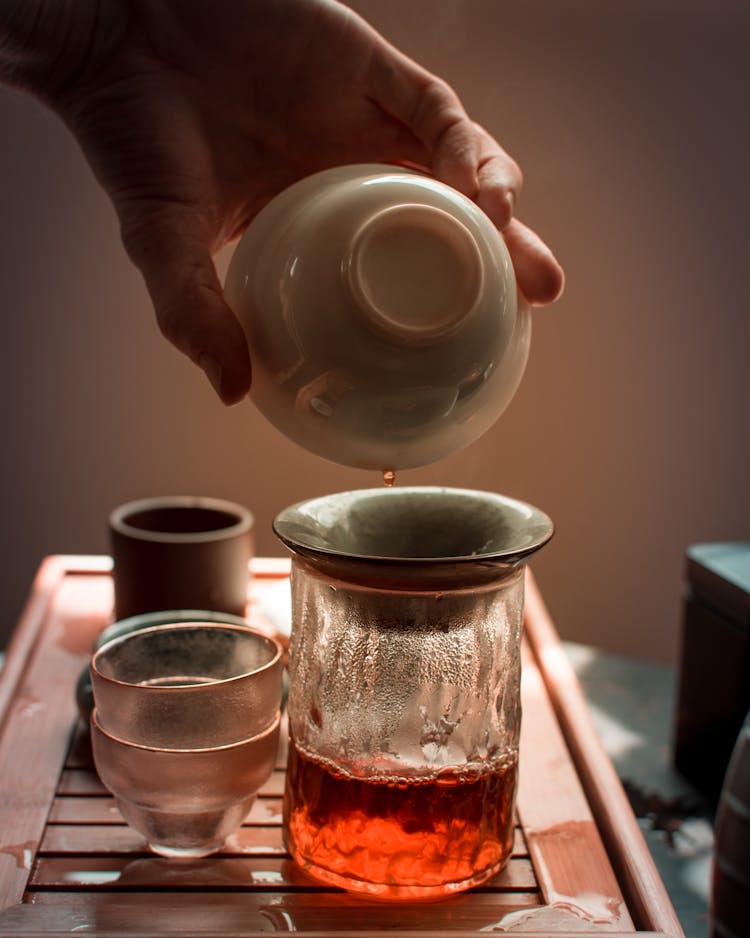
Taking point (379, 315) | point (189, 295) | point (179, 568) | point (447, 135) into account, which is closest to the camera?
point (379, 315)

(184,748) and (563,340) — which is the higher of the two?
(563,340)

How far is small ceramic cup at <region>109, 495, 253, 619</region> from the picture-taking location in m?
0.95

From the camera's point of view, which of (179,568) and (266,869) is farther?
(179,568)

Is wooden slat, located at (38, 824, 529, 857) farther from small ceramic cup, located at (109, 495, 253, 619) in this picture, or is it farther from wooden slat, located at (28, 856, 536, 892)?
small ceramic cup, located at (109, 495, 253, 619)

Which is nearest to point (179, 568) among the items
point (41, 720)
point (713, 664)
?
point (41, 720)

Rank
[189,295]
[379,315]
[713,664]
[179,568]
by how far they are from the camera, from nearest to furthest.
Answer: [379,315] → [189,295] → [179,568] → [713,664]

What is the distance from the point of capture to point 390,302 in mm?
549

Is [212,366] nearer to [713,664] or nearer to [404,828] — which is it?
[404,828]

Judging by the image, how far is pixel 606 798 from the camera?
0.74 meters

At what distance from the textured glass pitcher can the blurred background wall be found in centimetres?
129

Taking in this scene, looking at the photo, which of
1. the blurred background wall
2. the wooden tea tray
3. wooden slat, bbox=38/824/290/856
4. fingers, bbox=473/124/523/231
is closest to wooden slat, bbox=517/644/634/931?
the wooden tea tray

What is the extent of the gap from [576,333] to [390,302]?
143 centimetres

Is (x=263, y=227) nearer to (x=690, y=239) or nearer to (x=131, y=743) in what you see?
(x=131, y=743)

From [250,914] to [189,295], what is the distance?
Result: 0.38 meters
